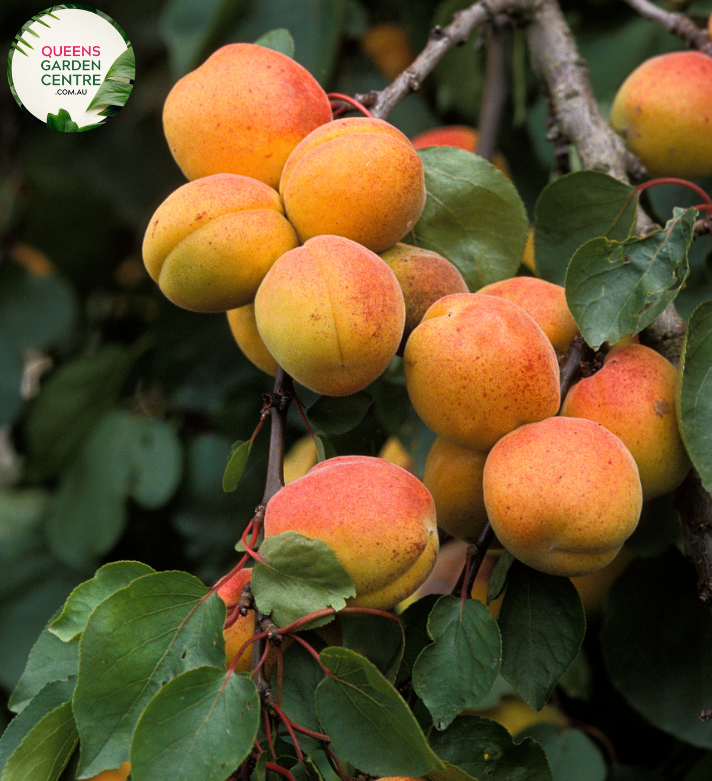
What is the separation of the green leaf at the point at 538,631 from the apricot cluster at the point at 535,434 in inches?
2.0

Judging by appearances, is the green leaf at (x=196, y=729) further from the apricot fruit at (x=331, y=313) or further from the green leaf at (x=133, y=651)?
the apricot fruit at (x=331, y=313)

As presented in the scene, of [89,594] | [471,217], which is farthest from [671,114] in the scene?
[89,594]

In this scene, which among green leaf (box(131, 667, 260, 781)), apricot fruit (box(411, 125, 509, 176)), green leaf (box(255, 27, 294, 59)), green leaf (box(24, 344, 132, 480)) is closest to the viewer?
green leaf (box(131, 667, 260, 781))

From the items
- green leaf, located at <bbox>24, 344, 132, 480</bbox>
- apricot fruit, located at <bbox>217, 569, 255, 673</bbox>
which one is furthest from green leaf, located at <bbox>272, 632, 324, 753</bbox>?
green leaf, located at <bbox>24, 344, 132, 480</bbox>

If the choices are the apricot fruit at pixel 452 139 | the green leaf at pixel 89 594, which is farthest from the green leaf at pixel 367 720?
the apricot fruit at pixel 452 139

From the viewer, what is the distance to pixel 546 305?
0.60 meters

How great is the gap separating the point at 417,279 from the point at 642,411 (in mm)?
178

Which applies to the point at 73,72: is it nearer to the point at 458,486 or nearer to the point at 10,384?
the point at 458,486

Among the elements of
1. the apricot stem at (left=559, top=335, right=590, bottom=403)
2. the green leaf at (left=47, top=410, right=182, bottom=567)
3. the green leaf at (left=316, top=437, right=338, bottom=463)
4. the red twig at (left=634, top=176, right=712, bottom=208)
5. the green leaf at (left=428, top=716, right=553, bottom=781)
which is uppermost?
the red twig at (left=634, top=176, right=712, bottom=208)

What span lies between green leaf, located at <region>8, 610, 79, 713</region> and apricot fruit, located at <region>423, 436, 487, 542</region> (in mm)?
267

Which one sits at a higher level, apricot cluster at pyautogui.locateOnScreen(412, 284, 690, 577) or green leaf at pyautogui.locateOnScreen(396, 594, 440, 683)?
apricot cluster at pyautogui.locateOnScreen(412, 284, 690, 577)

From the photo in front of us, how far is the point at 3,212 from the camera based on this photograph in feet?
4.51

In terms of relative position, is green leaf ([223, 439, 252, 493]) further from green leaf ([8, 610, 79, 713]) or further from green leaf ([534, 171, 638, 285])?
green leaf ([534, 171, 638, 285])

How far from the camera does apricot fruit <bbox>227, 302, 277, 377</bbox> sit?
0.61 metres
